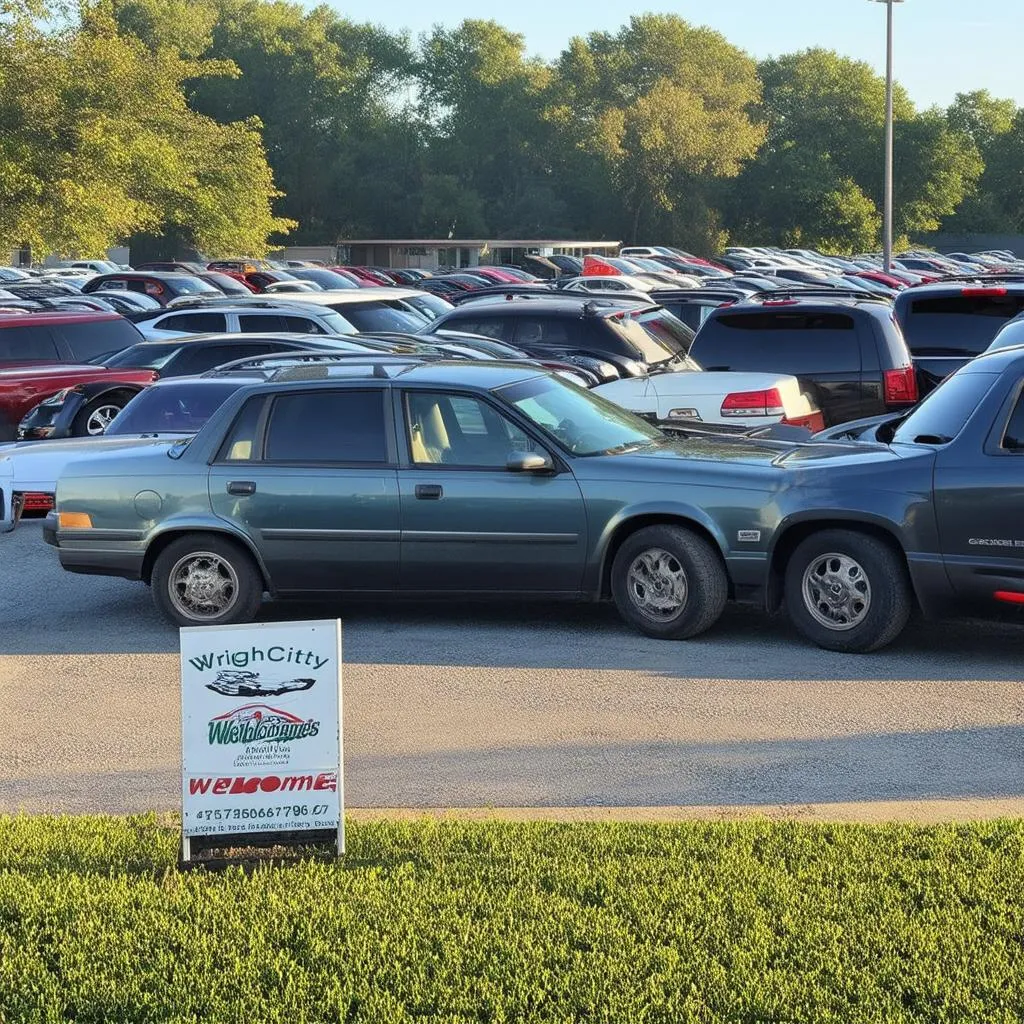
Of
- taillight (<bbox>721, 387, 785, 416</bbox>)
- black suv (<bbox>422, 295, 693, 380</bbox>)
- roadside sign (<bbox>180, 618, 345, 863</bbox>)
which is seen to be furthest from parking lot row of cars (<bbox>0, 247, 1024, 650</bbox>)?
black suv (<bbox>422, 295, 693, 380</bbox>)

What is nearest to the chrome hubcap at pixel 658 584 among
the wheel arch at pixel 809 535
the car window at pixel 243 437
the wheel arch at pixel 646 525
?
the wheel arch at pixel 646 525

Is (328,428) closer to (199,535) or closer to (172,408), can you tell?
(199,535)

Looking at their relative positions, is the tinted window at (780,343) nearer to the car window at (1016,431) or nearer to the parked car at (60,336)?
the car window at (1016,431)

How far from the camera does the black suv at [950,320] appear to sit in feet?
58.2

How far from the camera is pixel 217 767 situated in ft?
18.0

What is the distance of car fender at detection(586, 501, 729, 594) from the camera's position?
948 cm

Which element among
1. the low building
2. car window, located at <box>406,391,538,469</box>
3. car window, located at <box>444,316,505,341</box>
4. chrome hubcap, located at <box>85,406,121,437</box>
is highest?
the low building

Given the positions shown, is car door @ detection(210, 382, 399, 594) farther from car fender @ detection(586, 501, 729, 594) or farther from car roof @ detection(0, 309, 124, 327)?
car roof @ detection(0, 309, 124, 327)

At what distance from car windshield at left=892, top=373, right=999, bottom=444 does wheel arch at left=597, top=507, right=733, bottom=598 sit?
124cm

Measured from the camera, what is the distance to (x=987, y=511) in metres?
8.81

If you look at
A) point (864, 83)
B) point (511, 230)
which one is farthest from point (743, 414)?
point (864, 83)

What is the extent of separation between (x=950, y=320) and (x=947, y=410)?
913cm

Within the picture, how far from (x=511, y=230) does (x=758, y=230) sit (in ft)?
51.0

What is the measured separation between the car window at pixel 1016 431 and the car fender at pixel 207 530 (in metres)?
4.41
